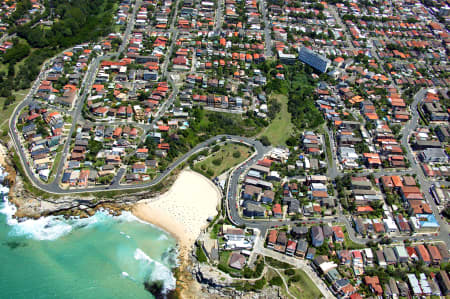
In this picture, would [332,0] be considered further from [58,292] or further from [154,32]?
[58,292]

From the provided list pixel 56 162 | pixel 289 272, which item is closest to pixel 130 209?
pixel 56 162

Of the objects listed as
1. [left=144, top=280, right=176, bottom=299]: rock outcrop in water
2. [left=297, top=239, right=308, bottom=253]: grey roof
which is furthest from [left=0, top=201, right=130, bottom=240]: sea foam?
[left=297, top=239, right=308, bottom=253]: grey roof

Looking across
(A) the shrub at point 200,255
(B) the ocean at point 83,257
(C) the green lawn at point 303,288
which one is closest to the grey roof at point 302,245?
(C) the green lawn at point 303,288

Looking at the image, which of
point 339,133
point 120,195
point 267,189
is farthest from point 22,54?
point 339,133

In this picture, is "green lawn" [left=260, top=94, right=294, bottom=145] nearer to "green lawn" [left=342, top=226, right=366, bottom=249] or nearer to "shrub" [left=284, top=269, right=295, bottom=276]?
"green lawn" [left=342, top=226, right=366, bottom=249]

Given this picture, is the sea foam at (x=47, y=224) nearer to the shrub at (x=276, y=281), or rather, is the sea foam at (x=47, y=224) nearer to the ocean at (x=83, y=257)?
the ocean at (x=83, y=257)

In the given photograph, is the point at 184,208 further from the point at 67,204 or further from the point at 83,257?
the point at 67,204
